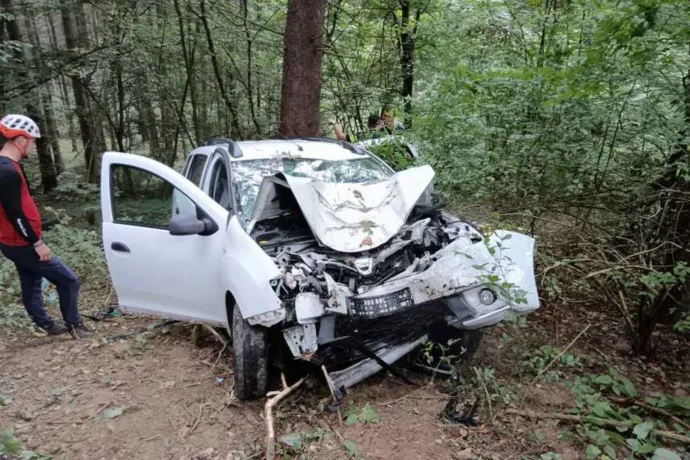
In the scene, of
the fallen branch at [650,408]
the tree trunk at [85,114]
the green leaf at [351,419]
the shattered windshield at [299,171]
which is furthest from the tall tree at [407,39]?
the green leaf at [351,419]

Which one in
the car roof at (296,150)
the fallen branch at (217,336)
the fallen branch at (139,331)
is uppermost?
the car roof at (296,150)

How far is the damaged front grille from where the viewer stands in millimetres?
2990

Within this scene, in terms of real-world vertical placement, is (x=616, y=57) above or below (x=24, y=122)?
above

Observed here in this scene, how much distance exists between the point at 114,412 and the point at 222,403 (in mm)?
764

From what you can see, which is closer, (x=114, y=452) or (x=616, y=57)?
(x=114, y=452)

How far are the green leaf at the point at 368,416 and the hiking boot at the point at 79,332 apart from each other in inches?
122

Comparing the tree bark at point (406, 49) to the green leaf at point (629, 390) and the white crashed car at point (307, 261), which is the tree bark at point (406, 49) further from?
the green leaf at point (629, 390)

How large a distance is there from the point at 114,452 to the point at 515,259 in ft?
10.0

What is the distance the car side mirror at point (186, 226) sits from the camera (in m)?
3.47

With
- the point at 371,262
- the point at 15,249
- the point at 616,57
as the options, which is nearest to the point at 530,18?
the point at 616,57

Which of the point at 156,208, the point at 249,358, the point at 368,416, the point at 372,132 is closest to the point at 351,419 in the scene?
the point at 368,416

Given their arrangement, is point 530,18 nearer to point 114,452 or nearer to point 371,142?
point 371,142

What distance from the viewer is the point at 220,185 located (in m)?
4.25

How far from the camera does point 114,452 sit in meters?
2.89
